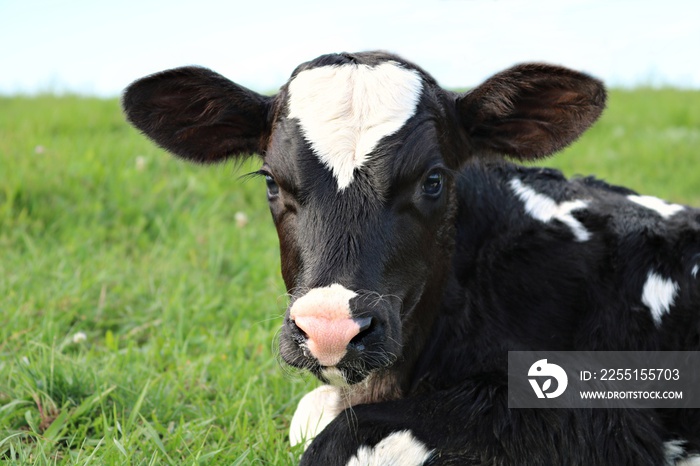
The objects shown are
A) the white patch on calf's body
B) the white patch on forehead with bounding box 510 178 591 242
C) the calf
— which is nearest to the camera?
the white patch on calf's body

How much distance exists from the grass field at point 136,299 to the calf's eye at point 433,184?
1.04 meters

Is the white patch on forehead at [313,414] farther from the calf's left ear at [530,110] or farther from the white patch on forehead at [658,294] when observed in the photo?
the white patch on forehead at [658,294]

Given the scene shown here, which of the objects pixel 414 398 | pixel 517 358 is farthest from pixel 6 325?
pixel 517 358

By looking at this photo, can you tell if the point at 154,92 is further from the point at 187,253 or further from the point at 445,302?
the point at 187,253

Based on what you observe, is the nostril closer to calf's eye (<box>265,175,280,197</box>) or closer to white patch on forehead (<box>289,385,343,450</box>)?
calf's eye (<box>265,175,280,197</box>)

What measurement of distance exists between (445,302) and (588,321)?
78 centimetres

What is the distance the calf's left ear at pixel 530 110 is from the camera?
162 inches

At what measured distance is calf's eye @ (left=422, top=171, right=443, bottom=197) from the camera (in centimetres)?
385

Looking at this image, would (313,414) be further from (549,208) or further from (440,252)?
(549,208)
